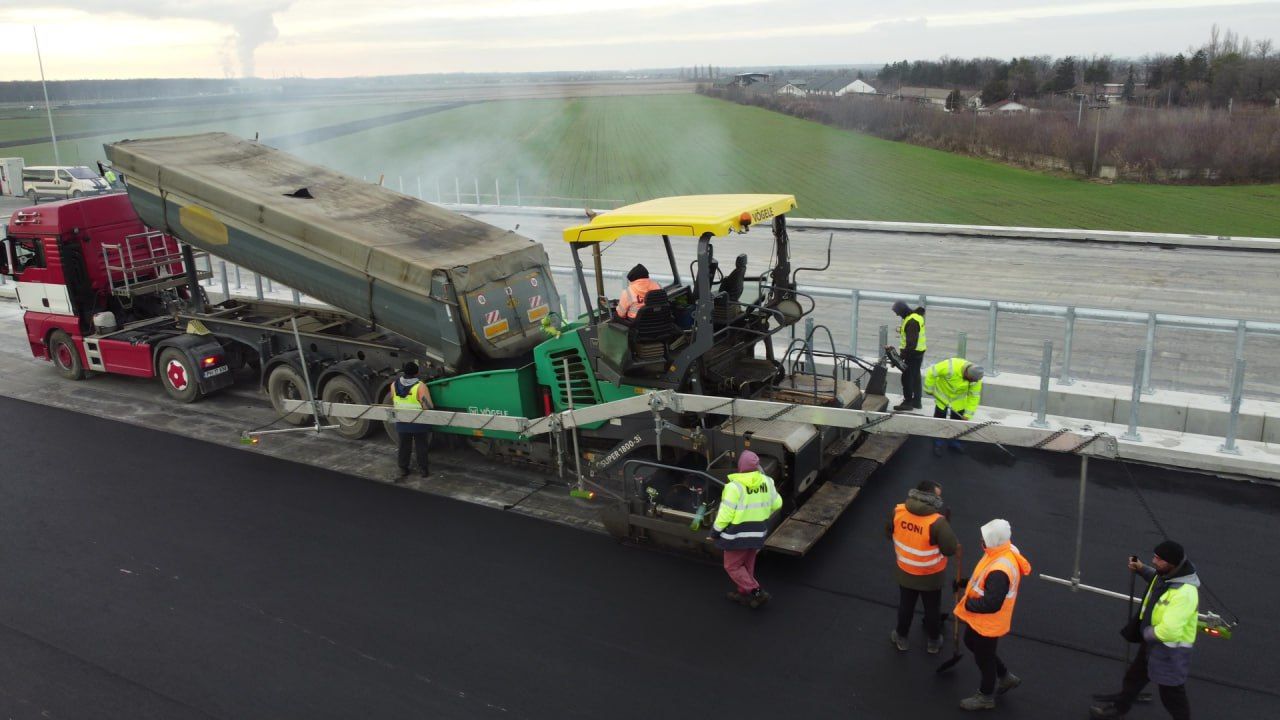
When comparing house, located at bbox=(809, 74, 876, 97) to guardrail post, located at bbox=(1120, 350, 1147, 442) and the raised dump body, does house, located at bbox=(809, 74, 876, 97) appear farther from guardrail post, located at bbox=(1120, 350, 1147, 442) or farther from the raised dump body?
guardrail post, located at bbox=(1120, 350, 1147, 442)

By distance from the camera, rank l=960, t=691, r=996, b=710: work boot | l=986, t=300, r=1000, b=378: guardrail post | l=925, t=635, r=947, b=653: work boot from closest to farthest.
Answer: l=960, t=691, r=996, b=710: work boot
l=925, t=635, r=947, b=653: work boot
l=986, t=300, r=1000, b=378: guardrail post

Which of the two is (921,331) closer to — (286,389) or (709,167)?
(286,389)

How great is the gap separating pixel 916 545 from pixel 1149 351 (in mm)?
5923

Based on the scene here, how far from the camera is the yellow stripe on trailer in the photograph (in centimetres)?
761

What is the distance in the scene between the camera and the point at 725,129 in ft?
190

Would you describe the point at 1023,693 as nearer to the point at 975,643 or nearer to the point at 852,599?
the point at 975,643

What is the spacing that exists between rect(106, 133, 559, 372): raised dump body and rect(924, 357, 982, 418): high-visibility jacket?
433 cm

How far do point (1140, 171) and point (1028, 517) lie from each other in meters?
34.1

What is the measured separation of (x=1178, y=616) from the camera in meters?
5.09

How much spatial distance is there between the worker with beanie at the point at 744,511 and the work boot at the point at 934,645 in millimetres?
1344

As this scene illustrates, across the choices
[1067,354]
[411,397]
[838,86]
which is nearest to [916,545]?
[411,397]

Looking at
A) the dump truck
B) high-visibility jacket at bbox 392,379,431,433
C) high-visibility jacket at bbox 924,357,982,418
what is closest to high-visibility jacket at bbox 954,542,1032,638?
the dump truck

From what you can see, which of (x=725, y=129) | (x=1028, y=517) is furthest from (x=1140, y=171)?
(x=1028, y=517)

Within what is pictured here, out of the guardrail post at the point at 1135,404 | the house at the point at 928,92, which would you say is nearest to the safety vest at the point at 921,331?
the guardrail post at the point at 1135,404
